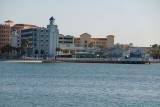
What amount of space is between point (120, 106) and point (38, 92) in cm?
1263

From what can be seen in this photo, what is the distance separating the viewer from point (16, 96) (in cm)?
5181

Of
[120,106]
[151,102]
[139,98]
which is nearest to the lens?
[120,106]

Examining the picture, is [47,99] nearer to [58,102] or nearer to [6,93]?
[58,102]

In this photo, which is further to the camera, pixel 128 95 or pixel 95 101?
pixel 128 95

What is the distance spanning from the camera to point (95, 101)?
4938cm

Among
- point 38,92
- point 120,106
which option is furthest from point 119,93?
point 120,106

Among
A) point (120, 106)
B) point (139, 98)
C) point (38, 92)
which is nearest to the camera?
point (120, 106)

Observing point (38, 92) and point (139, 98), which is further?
point (38, 92)

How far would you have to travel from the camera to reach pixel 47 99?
49.9m

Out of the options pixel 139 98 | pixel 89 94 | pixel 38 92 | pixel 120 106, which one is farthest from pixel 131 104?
pixel 38 92

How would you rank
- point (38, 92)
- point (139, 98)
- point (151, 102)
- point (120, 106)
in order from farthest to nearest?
point (38, 92)
point (139, 98)
point (151, 102)
point (120, 106)

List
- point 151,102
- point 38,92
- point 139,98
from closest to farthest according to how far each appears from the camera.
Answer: point 151,102 < point 139,98 < point 38,92

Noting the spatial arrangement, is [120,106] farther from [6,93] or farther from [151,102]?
[6,93]

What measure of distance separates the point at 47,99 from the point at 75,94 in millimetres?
6118
